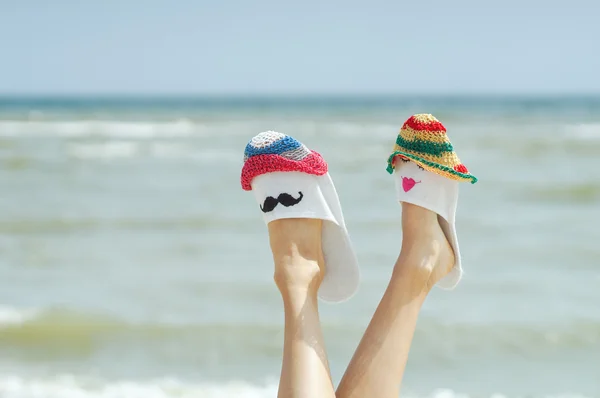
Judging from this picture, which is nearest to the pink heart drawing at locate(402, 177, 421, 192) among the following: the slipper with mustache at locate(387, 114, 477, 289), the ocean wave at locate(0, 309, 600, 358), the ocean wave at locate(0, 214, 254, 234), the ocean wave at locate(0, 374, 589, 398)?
the slipper with mustache at locate(387, 114, 477, 289)

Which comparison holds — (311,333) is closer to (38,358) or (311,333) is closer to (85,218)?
(38,358)

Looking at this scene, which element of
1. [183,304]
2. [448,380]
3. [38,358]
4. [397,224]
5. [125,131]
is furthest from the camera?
[125,131]

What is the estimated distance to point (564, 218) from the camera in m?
3.43

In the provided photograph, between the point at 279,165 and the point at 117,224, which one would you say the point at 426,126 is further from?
the point at 117,224

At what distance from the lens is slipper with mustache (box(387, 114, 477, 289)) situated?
1372mm

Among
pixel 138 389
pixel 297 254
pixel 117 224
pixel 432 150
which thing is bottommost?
pixel 138 389

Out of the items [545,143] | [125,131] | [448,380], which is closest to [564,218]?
[448,380]

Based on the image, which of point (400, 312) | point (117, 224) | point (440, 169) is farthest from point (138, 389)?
point (117, 224)

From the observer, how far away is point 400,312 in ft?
4.02

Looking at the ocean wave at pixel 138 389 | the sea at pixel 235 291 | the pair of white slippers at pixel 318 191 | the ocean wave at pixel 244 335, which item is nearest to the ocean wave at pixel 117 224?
the sea at pixel 235 291

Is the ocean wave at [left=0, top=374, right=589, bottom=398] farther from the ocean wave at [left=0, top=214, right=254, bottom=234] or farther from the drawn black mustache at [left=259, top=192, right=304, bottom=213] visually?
the ocean wave at [left=0, top=214, right=254, bottom=234]

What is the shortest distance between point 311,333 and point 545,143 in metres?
6.27

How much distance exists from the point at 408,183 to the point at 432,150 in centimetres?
8

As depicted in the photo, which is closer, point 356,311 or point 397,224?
point 356,311
